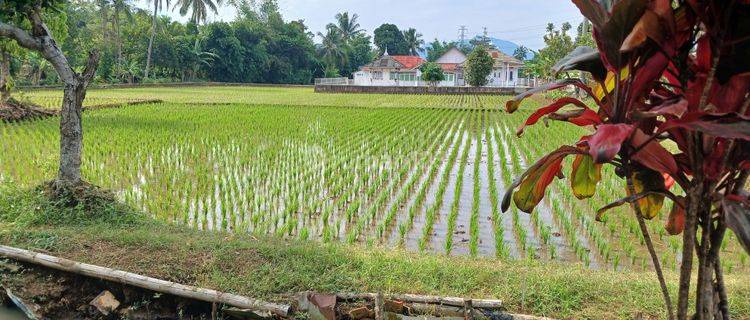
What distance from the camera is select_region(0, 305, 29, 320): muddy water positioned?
130 inches

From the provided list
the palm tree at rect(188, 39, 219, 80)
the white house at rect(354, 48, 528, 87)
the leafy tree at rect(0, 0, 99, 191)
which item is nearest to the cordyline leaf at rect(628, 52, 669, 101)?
the leafy tree at rect(0, 0, 99, 191)

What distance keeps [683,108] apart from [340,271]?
2222 millimetres

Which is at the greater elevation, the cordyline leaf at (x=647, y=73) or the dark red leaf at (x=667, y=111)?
the cordyline leaf at (x=647, y=73)

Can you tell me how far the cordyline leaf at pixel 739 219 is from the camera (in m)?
1.59

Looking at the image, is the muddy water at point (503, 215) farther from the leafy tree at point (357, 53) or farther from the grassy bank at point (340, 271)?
the leafy tree at point (357, 53)

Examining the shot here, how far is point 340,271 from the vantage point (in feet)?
11.3

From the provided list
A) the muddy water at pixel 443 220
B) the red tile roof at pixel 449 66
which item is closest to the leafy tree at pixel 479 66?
the red tile roof at pixel 449 66

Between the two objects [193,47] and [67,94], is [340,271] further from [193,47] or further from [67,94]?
[193,47]

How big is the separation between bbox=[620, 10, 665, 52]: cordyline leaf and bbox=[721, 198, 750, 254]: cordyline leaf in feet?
1.83

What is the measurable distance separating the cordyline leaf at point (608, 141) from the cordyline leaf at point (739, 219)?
392 millimetres

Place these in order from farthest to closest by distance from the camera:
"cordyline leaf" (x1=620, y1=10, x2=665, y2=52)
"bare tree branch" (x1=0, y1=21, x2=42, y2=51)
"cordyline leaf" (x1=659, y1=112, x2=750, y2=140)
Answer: "bare tree branch" (x1=0, y1=21, x2=42, y2=51)
"cordyline leaf" (x1=620, y1=10, x2=665, y2=52)
"cordyline leaf" (x1=659, y1=112, x2=750, y2=140)

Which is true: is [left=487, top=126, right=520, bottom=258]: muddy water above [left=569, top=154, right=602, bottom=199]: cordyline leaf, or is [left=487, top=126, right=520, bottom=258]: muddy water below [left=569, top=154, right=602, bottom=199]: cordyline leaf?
below

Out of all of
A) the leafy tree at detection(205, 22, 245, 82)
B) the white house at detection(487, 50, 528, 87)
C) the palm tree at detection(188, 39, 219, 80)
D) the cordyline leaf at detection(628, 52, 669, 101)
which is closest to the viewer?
the cordyline leaf at detection(628, 52, 669, 101)

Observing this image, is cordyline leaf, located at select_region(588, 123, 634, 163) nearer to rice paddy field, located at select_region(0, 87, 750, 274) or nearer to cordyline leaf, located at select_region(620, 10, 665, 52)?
cordyline leaf, located at select_region(620, 10, 665, 52)
